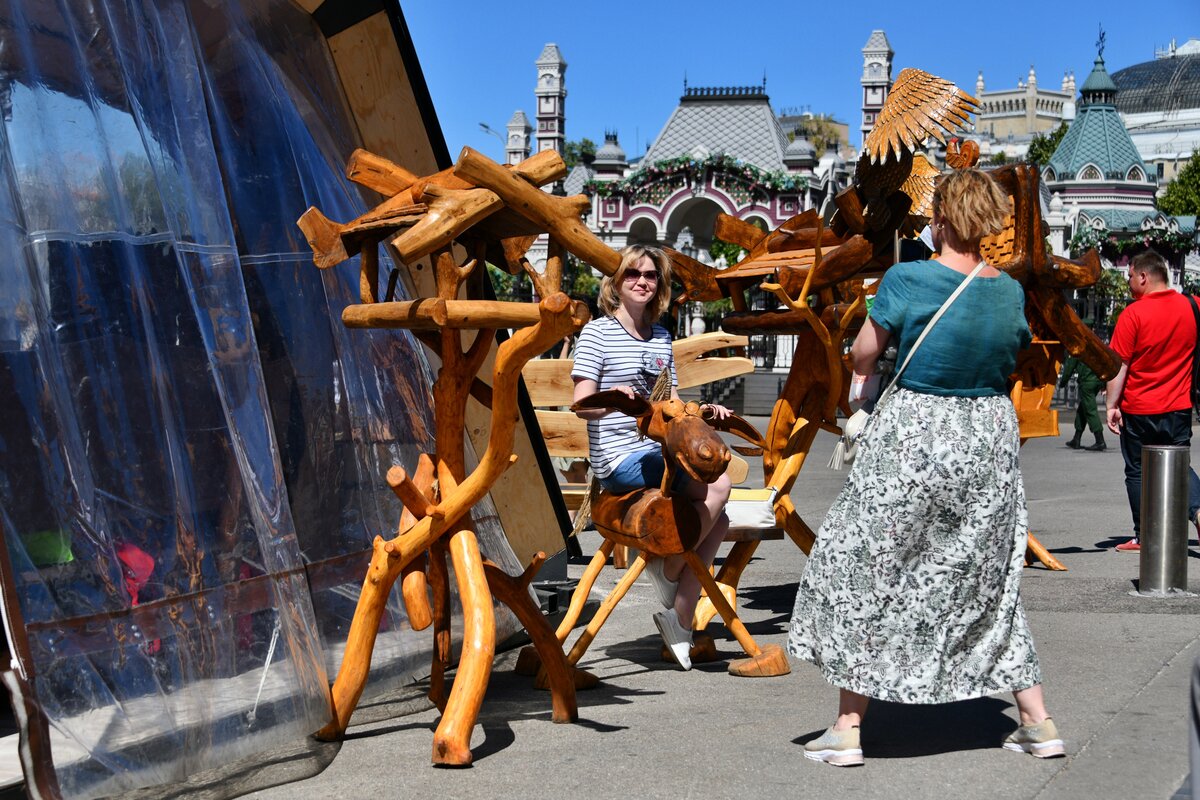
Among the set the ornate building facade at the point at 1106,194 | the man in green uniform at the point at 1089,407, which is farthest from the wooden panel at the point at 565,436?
the ornate building facade at the point at 1106,194

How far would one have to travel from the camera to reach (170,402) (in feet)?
15.5

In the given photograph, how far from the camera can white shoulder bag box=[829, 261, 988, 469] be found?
15.3 feet

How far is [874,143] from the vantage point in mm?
6980

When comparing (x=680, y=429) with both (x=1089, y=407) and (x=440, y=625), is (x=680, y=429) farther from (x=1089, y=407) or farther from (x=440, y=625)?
(x=1089, y=407)

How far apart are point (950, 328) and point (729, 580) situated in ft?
8.78

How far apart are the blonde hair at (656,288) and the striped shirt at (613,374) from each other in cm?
15

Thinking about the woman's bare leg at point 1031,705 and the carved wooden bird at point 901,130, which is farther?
the carved wooden bird at point 901,130

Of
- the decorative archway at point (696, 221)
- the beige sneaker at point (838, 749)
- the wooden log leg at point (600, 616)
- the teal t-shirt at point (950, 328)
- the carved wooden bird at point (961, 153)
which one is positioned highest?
Result: the decorative archway at point (696, 221)

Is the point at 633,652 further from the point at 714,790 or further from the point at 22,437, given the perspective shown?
the point at 22,437

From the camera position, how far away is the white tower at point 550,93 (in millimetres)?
71688

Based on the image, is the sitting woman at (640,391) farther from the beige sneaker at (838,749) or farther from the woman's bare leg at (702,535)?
the beige sneaker at (838,749)

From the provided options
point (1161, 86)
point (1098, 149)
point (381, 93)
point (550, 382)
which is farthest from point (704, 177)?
point (1161, 86)

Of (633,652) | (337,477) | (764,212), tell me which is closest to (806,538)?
(633,652)

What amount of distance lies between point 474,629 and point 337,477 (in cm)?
111
